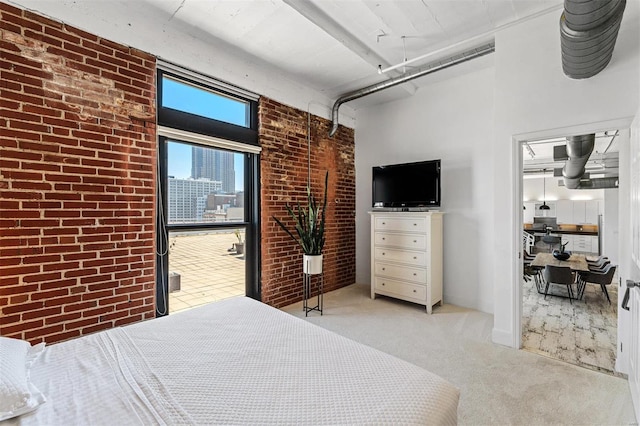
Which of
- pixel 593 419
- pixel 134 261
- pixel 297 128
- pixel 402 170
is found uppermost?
pixel 297 128

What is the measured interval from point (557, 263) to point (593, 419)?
3676 mm

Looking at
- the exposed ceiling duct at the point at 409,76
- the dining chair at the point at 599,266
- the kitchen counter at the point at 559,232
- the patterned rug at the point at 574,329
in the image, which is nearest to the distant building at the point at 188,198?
the exposed ceiling duct at the point at 409,76

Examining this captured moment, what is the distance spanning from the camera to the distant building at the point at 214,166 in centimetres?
309

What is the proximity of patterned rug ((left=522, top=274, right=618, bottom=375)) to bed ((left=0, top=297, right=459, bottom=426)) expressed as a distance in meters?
2.28

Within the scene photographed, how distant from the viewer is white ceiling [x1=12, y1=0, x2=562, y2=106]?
2.45 meters

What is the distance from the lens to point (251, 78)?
344cm

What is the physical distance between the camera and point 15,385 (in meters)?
0.99

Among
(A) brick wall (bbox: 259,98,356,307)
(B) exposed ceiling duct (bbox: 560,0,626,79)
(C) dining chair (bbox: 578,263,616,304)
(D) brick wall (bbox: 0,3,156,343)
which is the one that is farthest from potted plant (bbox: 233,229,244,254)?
(C) dining chair (bbox: 578,263,616,304)

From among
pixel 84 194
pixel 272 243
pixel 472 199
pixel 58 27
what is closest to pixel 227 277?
pixel 272 243

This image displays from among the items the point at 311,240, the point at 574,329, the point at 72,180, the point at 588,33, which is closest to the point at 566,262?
the point at 574,329

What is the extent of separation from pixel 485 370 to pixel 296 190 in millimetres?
2837

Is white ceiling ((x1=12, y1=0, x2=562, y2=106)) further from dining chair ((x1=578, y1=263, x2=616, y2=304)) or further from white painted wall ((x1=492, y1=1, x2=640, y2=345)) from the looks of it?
dining chair ((x1=578, y1=263, x2=616, y2=304))

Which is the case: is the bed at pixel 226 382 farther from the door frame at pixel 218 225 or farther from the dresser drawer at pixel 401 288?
the dresser drawer at pixel 401 288

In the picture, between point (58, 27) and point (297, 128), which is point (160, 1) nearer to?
point (58, 27)
